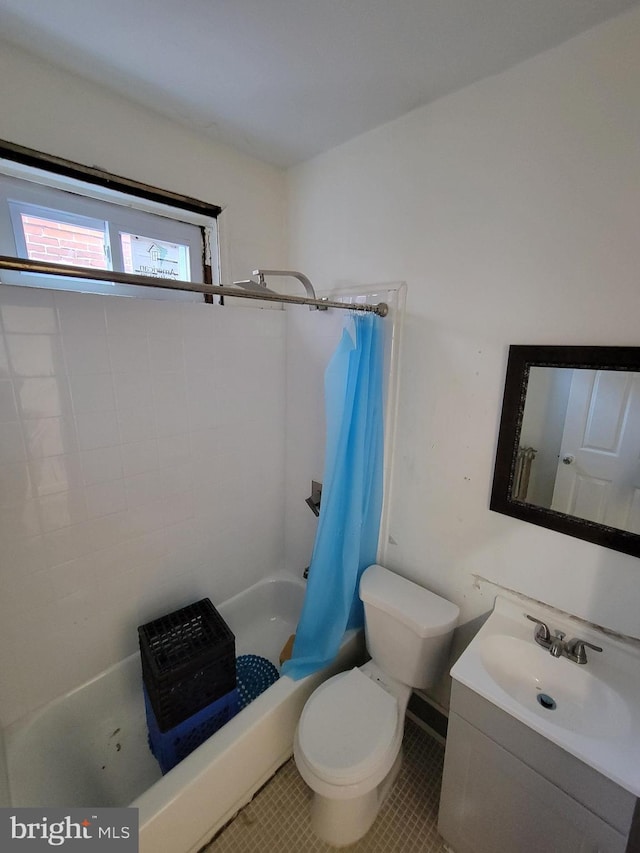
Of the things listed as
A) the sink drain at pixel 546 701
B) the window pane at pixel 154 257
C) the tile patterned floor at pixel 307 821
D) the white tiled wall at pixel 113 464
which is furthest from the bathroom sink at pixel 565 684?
the window pane at pixel 154 257

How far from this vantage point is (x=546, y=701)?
1.03 metres

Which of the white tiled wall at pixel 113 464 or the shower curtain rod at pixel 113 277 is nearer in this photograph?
the shower curtain rod at pixel 113 277

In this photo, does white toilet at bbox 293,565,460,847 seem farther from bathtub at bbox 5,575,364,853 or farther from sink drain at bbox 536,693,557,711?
sink drain at bbox 536,693,557,711

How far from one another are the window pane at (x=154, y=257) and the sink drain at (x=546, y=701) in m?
1.95

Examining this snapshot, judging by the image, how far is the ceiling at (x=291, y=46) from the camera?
2.78 feet

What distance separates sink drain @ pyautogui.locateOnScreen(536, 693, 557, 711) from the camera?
3.34 ft

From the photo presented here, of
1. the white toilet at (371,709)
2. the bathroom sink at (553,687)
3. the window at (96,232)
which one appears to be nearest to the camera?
the bathroom sink at (553,687)

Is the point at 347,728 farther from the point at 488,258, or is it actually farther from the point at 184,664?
the point at 488,258

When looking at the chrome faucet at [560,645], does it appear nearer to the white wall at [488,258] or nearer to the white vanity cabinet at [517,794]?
the white wall at [488,258]

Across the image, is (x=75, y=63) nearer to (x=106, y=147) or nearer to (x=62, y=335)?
(x=106, y=147)

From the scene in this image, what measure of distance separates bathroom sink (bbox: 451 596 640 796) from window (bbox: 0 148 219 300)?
1735 mm

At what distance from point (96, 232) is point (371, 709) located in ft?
6.57

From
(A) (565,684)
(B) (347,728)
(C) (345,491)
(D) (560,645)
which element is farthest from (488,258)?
(B) (347,728)

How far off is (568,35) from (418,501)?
4.72 ft
